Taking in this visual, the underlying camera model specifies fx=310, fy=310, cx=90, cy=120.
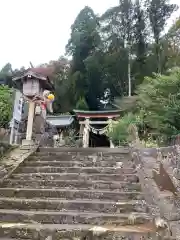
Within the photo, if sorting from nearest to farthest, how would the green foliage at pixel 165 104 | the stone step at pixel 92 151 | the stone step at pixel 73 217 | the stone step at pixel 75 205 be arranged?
the stone step at pixel 73 217, the stone step at pixel 75 205, the stone step at pixel 92 151, the green foliage at pixel 165 104

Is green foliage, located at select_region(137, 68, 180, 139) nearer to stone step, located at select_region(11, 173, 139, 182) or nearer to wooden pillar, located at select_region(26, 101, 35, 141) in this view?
stone step, located at select_region(11, 173, 139, 182)

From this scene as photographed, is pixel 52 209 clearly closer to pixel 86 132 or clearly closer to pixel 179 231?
pixel 179 231

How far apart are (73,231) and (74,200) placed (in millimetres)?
1145

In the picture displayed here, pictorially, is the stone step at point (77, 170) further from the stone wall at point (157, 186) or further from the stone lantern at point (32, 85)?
the stone lantern at point (32, 85)

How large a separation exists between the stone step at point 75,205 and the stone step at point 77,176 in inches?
44.7

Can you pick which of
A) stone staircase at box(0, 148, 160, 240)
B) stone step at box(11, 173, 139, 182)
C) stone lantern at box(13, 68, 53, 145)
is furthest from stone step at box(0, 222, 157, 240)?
stone lantern at box(13, 68, 53, 145)

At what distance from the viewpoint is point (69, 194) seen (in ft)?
17.5

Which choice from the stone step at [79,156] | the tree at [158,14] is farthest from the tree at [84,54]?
the stone step at [79,156]

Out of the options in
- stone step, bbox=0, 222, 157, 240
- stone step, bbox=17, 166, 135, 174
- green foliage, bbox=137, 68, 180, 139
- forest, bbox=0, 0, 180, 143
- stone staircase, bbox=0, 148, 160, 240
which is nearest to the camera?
stone step, bbox=0, 222, 157, 240

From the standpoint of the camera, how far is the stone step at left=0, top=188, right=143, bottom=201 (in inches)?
202

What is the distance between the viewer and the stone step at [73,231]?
3652 millimetres

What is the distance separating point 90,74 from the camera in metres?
28.0

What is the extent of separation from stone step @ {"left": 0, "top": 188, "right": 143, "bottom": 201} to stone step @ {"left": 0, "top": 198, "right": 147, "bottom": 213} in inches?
10.7

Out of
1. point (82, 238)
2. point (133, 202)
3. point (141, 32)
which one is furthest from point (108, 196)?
point (141, 32)
